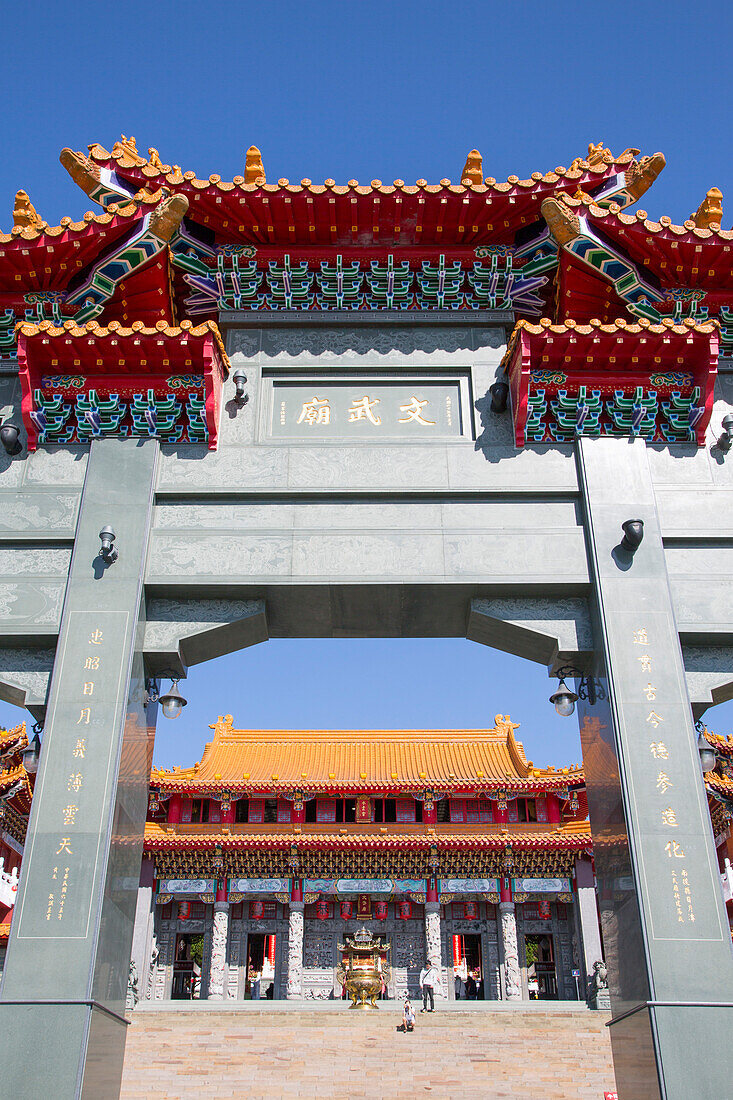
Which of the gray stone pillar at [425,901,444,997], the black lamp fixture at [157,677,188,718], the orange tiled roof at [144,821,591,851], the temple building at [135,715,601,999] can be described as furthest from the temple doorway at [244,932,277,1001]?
the black lamp fixture at [157,677,188,718]

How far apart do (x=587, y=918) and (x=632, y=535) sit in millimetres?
24193

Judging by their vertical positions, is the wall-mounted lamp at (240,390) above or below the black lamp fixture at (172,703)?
above

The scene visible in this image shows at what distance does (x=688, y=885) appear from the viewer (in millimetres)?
5895

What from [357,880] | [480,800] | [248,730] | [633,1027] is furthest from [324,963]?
[633,1027]

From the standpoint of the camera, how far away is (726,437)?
7.70 m

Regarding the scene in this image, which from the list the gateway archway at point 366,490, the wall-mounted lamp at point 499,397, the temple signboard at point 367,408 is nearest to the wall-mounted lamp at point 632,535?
the gateway archway at point 366,490

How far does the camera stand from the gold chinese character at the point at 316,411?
8125mm

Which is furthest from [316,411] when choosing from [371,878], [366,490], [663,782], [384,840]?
[371,878]

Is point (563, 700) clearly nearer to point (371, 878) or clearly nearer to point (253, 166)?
point (253, 166)

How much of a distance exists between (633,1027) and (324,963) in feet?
80.7

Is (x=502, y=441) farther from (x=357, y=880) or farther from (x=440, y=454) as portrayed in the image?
(x=357, y=880)

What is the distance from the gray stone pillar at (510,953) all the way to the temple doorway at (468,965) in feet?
5.18

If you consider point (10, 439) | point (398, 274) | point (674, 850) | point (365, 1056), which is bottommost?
point (365, 1056)

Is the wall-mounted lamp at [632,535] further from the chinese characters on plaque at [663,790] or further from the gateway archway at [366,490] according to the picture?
the chinese characters on plaque at [663,790]
